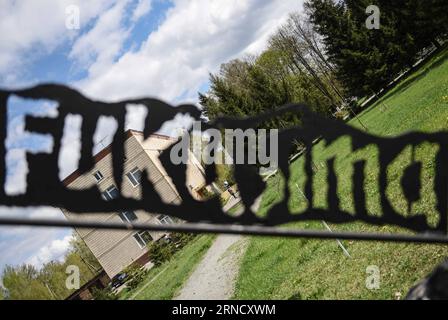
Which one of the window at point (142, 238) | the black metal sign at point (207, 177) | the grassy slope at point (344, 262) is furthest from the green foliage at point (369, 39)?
the black metal sign at point (207, 177)

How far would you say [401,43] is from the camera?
110ft

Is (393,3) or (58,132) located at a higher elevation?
(393,3)

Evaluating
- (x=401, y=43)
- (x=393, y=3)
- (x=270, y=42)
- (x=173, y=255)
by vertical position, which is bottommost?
(x=173, y=255)

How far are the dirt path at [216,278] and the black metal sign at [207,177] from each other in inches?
334

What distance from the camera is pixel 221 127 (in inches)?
55.1

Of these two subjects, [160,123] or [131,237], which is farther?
[131,237]

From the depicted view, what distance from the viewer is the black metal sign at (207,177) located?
4.29ft

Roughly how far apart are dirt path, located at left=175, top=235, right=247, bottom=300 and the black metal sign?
848 centimetres

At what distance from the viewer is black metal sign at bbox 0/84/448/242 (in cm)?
131

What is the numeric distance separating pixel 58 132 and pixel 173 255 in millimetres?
28232

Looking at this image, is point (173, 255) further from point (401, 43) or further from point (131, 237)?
point (401, 43)
